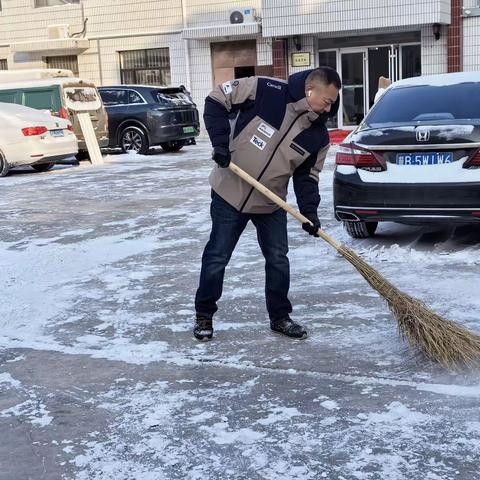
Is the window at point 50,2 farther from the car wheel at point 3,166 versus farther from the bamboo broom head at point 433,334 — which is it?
Answer: the bamboo broom head at point 433,334

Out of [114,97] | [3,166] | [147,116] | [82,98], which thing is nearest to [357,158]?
[3,166]

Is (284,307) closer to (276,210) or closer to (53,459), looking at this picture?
(276,210)

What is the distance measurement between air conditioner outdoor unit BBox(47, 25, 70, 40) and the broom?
21055mm

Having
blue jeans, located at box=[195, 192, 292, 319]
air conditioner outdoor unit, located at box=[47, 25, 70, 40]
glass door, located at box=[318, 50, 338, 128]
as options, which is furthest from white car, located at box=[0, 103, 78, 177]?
air conditioner outdoor unit, located at box=[47, 25, 70, 40]

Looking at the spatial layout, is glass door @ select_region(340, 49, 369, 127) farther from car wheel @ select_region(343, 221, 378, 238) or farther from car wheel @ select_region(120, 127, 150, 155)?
car wheel @ select_region(343, 221, 378, 238)

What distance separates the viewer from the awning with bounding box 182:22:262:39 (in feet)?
67.7

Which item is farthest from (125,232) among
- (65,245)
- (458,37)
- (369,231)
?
(458,37)

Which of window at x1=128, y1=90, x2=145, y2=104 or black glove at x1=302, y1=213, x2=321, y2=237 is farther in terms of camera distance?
window at x1=128, y1=90, x2=145, y2=104

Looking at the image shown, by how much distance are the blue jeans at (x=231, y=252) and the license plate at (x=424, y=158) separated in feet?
6.35

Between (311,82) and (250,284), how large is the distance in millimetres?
2077

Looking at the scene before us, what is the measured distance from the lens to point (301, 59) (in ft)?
67.5

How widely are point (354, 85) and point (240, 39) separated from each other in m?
3.70

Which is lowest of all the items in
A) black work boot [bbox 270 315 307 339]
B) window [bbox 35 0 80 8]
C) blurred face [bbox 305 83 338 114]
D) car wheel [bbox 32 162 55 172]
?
black work boot [bbox 270 315 307 339]

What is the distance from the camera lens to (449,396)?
351 cm
